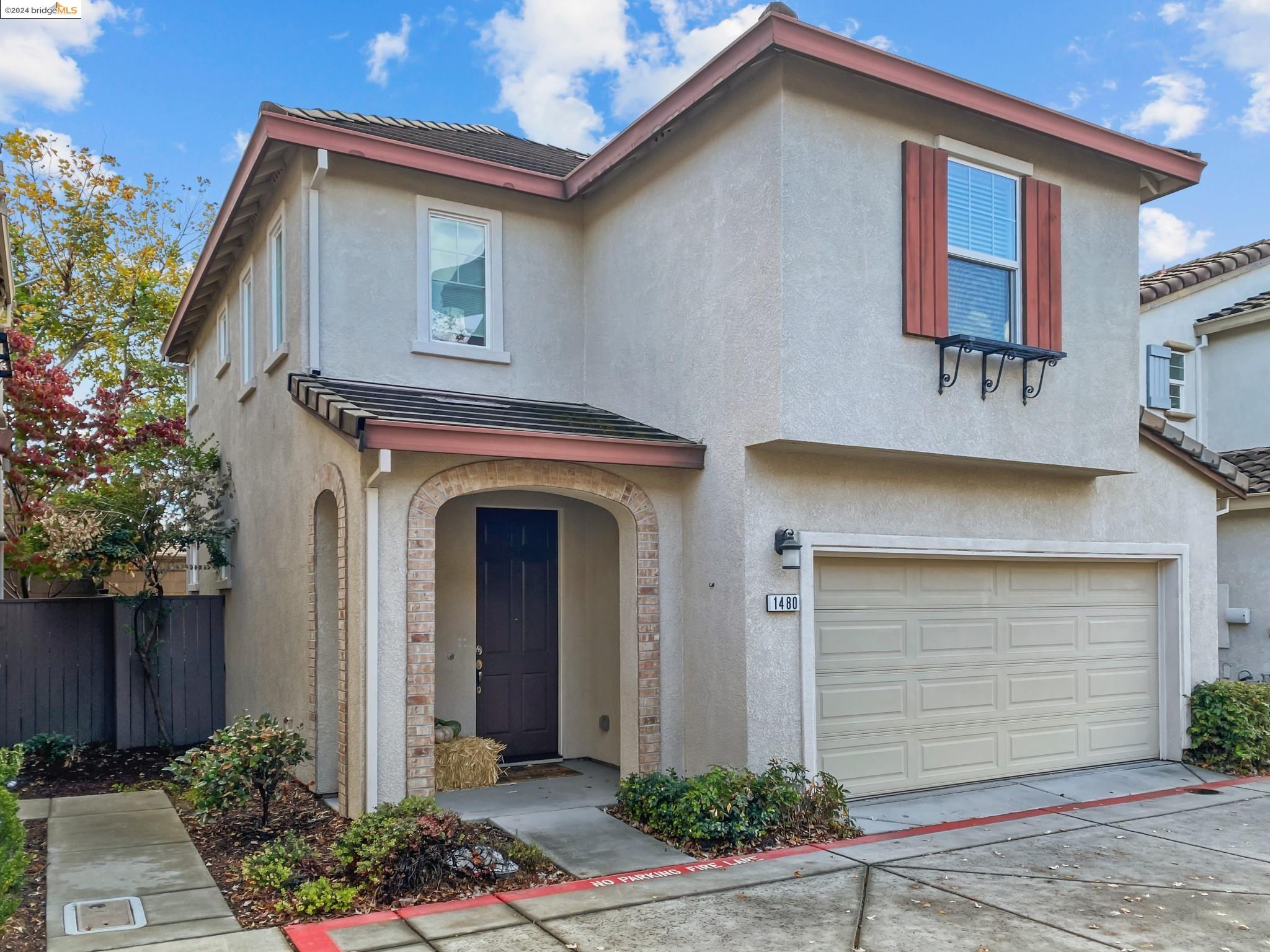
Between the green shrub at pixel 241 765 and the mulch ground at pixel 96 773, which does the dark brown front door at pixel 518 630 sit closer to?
the green shrub at pixel 241 765

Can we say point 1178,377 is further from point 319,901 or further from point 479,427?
point 319,901

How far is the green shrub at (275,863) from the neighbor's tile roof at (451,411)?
2.78 metres

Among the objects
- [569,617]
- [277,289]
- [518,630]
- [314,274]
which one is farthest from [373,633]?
[277,289]

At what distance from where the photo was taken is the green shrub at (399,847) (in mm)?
6074

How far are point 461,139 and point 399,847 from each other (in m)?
7.82

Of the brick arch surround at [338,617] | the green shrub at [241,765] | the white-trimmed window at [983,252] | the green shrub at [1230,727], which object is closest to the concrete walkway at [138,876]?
the green shrub at [241,765]

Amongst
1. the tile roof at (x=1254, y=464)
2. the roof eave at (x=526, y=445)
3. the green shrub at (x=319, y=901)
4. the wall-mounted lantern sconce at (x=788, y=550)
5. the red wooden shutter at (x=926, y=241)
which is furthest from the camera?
the tile roof at (x=1254, y=464)

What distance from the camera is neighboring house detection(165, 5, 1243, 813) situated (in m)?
7.62

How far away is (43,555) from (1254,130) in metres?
21.4


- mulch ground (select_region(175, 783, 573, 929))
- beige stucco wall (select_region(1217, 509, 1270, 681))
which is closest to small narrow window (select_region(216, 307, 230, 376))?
mulch ground (select_region(175, 783, 573, 929))

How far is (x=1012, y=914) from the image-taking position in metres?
5.78

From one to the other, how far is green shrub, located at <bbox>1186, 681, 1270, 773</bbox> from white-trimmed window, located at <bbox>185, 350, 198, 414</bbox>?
1386 cm

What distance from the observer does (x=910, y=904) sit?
593 centimetres

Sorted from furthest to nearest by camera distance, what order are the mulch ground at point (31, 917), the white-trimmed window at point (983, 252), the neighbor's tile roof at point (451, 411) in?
1. the white-trimmed window at point (983, 252)
2. the neighbor's tile roof at point (451, 411)
3. the mulch ground at point (31, 917)
